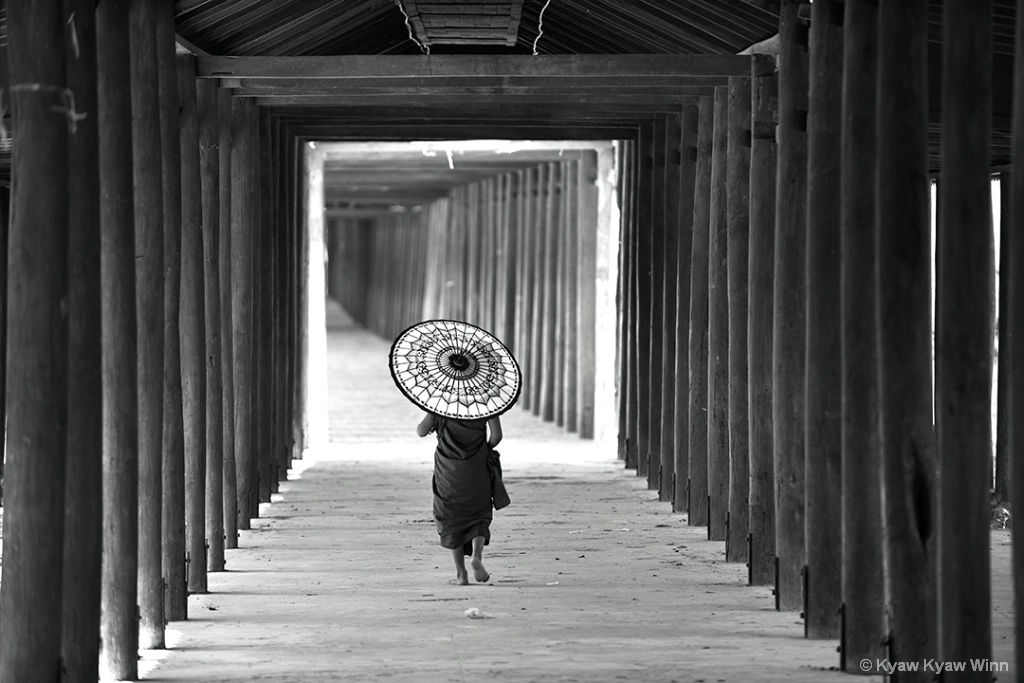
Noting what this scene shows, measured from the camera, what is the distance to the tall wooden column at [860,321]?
730 centimetres

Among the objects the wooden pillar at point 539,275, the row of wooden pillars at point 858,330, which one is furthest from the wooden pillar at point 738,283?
the wooden pillar at point 539,275

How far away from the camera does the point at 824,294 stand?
8.13 meters

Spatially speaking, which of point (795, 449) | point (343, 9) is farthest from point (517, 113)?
point (795, 449)

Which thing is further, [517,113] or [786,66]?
[517,113]

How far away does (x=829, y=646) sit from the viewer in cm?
829

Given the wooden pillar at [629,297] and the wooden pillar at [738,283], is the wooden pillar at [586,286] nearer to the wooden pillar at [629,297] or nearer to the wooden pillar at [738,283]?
the wooden pillar at [629,297]

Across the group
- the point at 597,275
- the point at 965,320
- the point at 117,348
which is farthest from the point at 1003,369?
the point at 117,348

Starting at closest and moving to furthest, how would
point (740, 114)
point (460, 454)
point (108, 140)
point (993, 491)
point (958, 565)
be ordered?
A: 1. point (958, 565)
2. point (108, 140)
3. point (460, 454)
4. point (740, 114)
5. point (993, 491)

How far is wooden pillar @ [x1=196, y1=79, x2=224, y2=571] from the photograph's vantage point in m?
10.9

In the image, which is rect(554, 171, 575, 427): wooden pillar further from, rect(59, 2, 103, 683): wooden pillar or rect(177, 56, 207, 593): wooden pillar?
rect(59, 2, 103, 683): wooden pillar

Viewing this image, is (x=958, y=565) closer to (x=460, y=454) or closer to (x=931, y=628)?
(x=931, y=628)

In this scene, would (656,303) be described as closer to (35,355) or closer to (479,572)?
(479,572)

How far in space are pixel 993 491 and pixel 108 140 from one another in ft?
29.7

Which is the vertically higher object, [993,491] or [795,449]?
[795,449]
